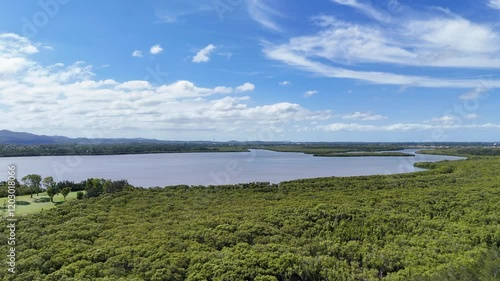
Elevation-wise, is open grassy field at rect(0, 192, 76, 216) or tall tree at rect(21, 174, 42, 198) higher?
tall tree at rect(21, 174, 42, 198)

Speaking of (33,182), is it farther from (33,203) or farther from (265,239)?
(265,239)

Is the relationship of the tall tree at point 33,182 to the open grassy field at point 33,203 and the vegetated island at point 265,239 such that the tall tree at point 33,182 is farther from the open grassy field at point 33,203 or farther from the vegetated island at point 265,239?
the vegetated island at point 265,239

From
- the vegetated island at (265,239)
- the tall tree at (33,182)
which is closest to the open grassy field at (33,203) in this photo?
the tall tree at (33,182)

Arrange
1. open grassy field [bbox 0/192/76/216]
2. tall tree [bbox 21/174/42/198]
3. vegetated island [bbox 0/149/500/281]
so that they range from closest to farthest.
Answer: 1. vegetated island [bbox 0/149/500/281]
2. open grassy field [bbox 0/192/76/216]
3. tall tree [bbox 21/174/42/198]

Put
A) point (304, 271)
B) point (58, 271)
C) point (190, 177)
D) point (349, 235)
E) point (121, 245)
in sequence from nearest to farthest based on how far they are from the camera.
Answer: point (58, 271)
point (304, 271)
point (121, 245)
point (349, 235)
point (190, 177)

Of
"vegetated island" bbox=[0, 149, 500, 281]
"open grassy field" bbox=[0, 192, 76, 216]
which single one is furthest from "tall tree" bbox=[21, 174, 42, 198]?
"vegetated island" bbox=[0, 149, 500, 281]

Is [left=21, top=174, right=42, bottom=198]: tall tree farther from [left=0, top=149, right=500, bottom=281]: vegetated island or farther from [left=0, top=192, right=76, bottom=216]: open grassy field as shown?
[left=0, top=149, right=500, bottom=281]: vegetated island

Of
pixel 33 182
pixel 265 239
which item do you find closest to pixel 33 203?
pixel 33 182

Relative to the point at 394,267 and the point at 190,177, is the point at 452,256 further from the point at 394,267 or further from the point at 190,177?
the point at 190,177

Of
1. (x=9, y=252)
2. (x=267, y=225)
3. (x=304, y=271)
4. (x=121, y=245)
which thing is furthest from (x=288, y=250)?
(x=9, y=252)
